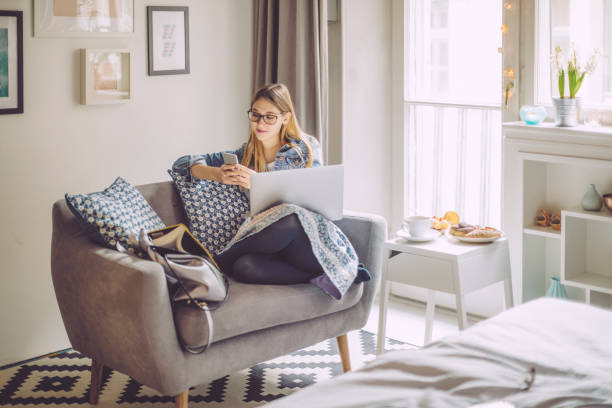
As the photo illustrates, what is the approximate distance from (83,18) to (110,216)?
1048 millimetres

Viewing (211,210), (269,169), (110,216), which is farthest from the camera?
(269,169)

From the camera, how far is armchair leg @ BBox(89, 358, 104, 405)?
2.86 m

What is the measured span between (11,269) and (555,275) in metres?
2.36

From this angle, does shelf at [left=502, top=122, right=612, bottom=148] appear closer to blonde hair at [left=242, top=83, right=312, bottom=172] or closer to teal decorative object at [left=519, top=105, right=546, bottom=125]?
teal decorative object at [left=519, top=105, right=546, bottom=125]

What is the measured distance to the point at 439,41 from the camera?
3801 millimetres

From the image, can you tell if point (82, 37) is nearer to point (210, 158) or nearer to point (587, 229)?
point (210, 158)

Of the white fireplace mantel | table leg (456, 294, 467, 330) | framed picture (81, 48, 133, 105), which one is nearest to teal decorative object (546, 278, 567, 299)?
the white fireplace mantel

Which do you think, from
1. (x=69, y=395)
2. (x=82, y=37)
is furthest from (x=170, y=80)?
(x=69, y=395)

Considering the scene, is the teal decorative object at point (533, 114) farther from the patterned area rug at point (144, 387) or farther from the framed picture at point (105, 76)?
the framed picture at point (105, 76)

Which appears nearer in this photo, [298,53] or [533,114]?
[533,114]

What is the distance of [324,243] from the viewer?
2863 millimetres

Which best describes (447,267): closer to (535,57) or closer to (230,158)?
(230,158)

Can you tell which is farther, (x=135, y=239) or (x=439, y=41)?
(x=439, y=41)

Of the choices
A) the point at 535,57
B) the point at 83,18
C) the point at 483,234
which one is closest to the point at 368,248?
the point at 483,234
